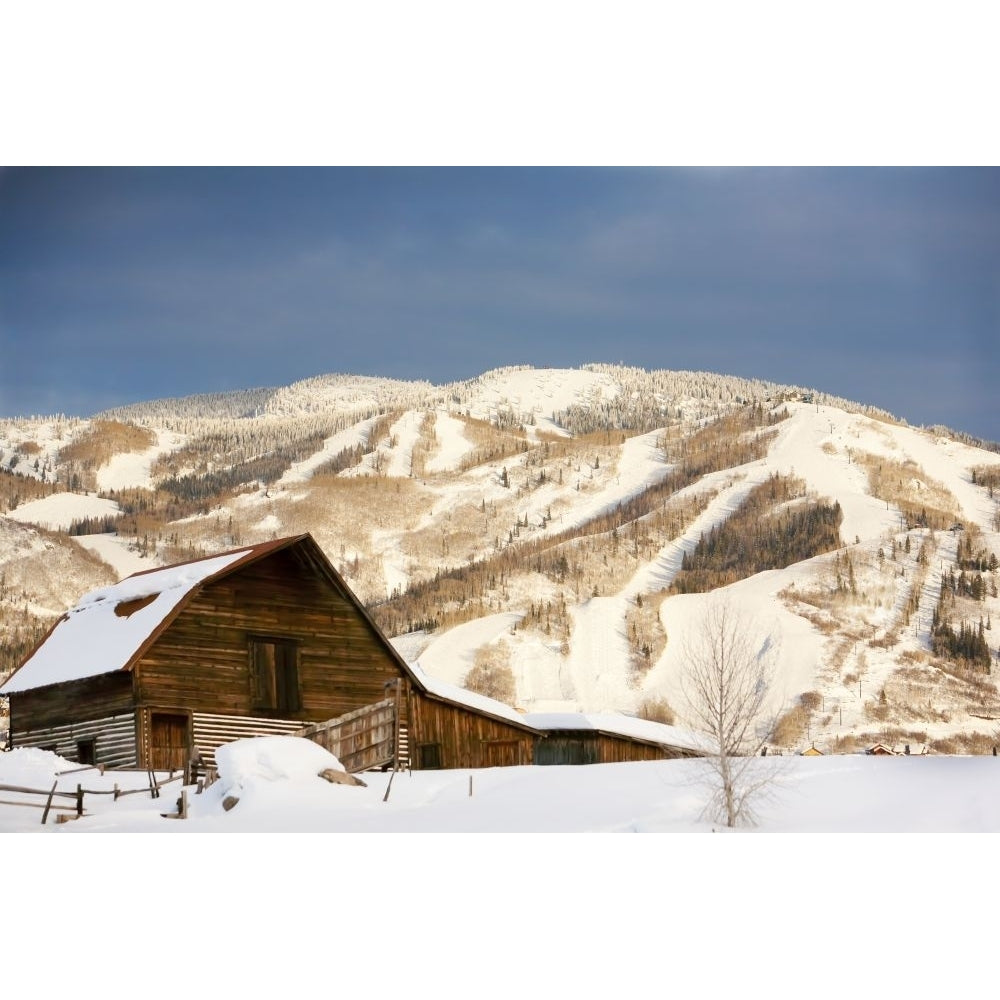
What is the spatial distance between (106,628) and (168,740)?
3251mm

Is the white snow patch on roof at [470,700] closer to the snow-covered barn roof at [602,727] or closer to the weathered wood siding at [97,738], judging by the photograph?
the snow-covered barn roof at [602,727]

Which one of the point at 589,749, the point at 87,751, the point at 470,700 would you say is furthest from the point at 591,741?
the point at 87,751

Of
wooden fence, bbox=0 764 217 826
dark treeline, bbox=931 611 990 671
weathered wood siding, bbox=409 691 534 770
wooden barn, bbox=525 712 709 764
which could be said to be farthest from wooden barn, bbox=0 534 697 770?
dark treeline, bbox=931 611 990 671

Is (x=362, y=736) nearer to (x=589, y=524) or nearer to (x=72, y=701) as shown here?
(x=72, y=701)

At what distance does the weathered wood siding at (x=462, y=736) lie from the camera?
112ft

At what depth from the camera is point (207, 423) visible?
102062 mm

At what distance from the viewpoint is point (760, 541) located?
7569cm

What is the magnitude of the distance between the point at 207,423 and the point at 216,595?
75.1 m

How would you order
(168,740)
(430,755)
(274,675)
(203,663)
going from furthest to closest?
(430,755) < (274,675) < (203,663) < (168,740)

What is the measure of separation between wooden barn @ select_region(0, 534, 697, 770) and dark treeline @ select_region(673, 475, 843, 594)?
40965 millimetres

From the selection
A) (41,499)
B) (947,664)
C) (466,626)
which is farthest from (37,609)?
(947,664)

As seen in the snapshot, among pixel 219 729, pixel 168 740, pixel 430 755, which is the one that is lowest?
pixel 430 755

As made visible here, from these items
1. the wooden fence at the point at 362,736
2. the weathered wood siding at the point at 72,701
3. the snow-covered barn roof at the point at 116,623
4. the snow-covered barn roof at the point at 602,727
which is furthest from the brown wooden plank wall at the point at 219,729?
the snow-covered barn roof at the point at 602,727

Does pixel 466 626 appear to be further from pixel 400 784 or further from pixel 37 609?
pixel 400 784
